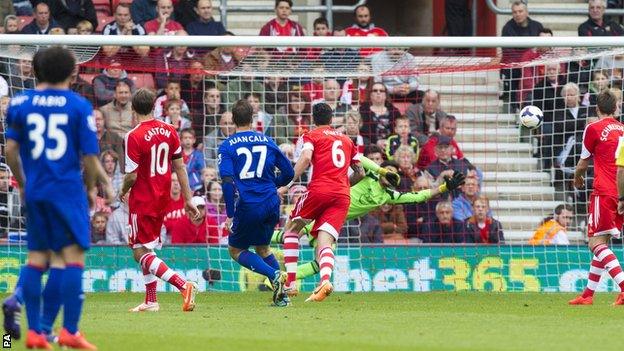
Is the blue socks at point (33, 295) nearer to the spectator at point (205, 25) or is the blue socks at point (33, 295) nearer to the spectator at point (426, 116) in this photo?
the spectator at point (426, 116)

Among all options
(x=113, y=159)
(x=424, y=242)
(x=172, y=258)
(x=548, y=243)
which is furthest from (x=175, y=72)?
(x=548, y=243)

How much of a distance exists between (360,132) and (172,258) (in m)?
3.29

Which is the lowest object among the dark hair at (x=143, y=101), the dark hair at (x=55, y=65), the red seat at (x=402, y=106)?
the red seat at (x=402, y=106)

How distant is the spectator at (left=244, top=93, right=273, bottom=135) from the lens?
18156 millimetres

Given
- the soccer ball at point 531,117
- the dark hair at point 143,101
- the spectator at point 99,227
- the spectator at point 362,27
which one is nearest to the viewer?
the dark hair at point 143,101

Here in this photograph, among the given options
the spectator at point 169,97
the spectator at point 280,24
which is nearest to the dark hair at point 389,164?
the spectator at point 169,97

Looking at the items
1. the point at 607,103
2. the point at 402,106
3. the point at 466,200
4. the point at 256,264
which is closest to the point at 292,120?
the point at 402,106

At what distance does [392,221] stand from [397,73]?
2.05 metres

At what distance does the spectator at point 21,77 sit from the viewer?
17.3m

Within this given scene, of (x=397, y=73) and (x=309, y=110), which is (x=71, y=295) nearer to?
(x=397, y=73)

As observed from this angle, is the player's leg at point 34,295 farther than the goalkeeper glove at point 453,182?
No

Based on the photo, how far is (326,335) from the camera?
10.0m

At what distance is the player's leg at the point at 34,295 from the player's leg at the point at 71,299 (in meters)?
0.15

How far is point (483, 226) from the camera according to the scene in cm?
1800
